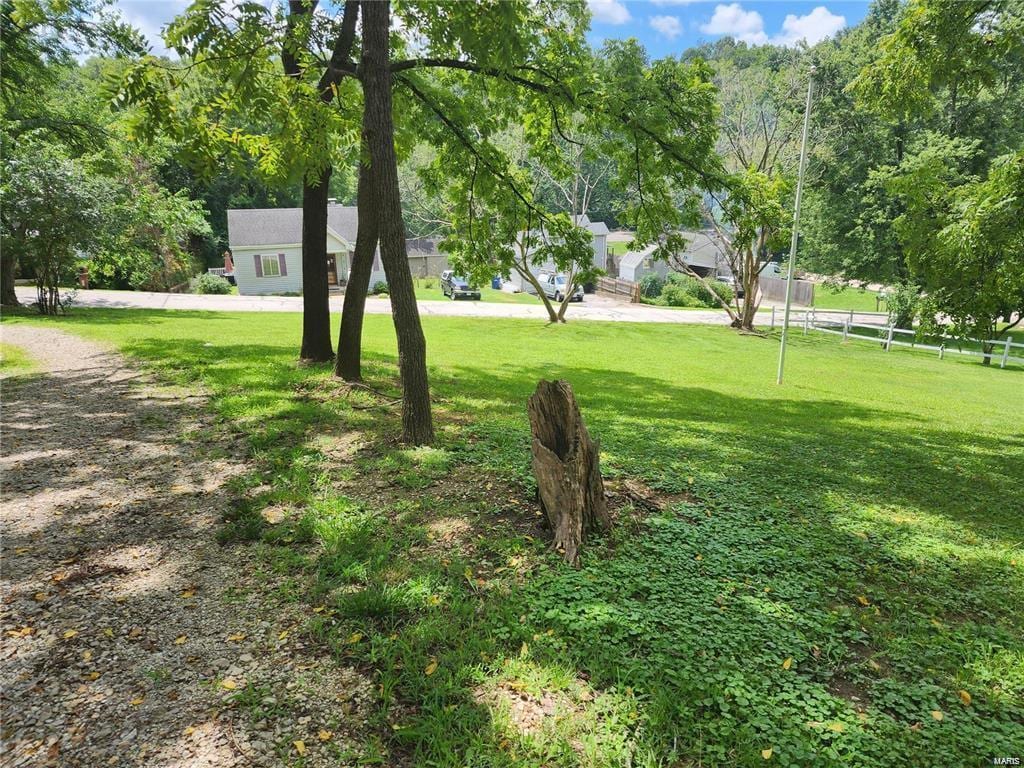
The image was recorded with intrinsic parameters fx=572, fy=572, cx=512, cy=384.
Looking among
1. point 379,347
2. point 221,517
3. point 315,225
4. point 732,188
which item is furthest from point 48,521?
point 379,347

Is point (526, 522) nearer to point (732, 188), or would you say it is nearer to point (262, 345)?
point (732, 188)

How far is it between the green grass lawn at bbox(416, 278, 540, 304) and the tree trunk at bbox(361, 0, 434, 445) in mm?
30117

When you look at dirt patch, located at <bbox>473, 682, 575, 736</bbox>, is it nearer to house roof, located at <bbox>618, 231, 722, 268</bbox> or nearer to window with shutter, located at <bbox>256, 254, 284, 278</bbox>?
window with shutter, located at <bbox>256, 254, 284, 278</bbox>

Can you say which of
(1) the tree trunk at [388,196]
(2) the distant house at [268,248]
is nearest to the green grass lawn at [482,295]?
(2) the distant house at [268,248]

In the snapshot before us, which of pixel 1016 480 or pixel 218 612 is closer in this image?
pixel 218 612

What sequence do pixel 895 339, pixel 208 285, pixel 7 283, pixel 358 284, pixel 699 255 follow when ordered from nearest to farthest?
pixel 358 284, pixel 7 283, pixel 895 339, pixel 208 285, pixel 699 255

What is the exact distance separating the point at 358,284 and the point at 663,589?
21.9 ft

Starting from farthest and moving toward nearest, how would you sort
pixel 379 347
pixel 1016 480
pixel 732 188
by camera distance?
1. pixel 379 347
2. pixel 732 188
3. pixel 1016 480

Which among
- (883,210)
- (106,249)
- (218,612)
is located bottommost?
(218,612)

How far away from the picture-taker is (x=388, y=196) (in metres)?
5.79

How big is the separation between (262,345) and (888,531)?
43.1 feet

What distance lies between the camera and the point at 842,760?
94.7 inches

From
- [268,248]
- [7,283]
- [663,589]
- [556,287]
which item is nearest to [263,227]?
[268,248]

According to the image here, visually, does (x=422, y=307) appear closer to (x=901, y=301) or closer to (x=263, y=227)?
(x=263, y=227)
